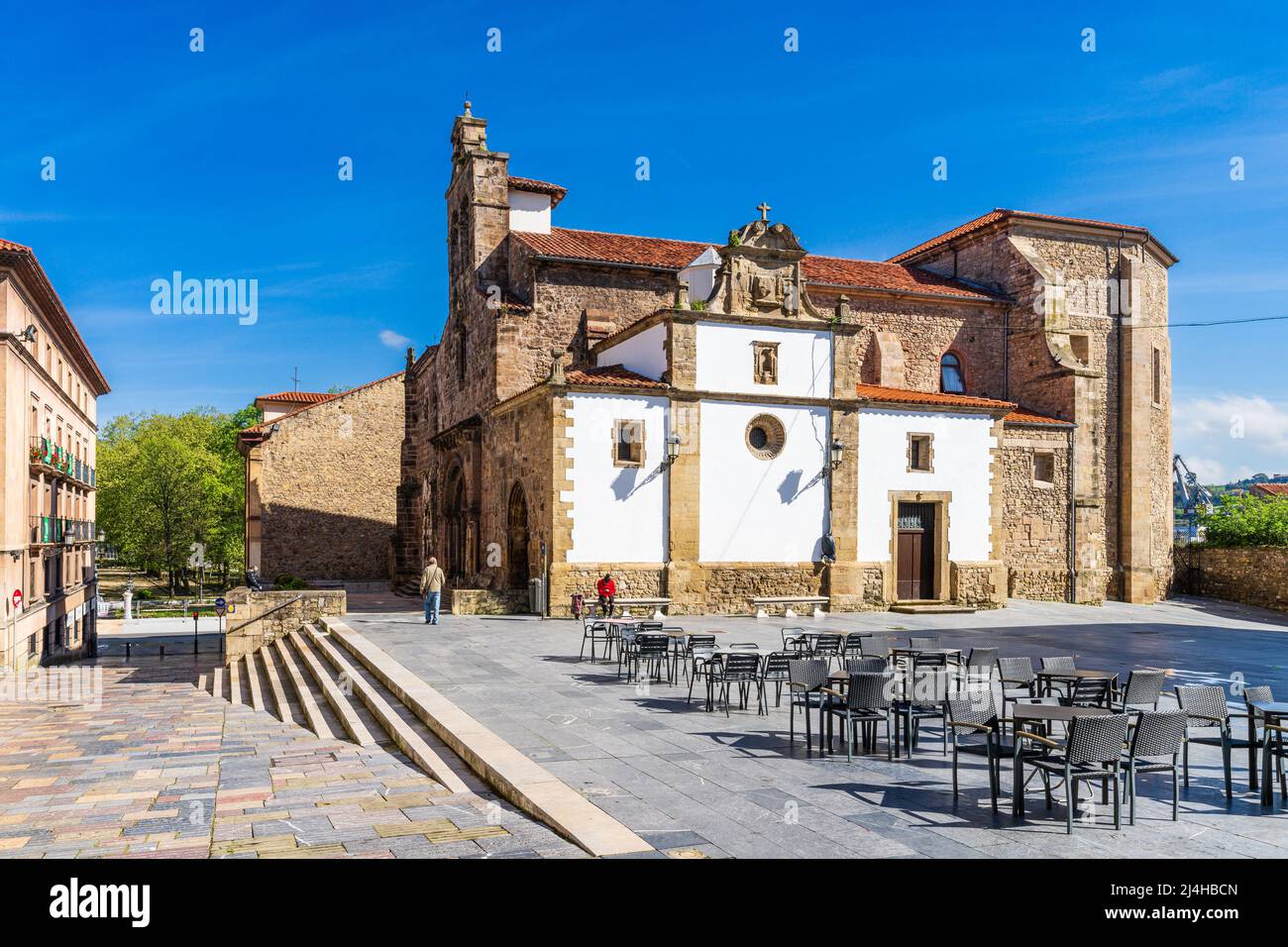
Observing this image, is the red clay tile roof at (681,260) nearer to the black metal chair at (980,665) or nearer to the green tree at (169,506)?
the black metal chair at (980,665)

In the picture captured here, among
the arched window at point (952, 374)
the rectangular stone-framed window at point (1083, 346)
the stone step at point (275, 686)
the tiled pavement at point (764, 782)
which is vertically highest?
the rectangular stone-framed window at point (1083, 346)

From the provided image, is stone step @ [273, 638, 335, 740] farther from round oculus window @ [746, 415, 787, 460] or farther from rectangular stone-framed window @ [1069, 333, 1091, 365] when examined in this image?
rectangular stone-framed window @ [1069, 333, 1091, 365]

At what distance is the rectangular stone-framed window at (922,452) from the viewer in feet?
84.2

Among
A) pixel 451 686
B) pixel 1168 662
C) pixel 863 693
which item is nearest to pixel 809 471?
pixel 1168 662

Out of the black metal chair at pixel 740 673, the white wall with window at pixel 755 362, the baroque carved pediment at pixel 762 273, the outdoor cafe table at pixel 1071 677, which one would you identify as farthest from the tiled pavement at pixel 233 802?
the baroque carved pediment at pixel 762 273

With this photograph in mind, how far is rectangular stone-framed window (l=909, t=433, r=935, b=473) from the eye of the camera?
84.2 feet

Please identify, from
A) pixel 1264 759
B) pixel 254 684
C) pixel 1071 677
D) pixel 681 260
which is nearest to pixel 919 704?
pixel 1071 677

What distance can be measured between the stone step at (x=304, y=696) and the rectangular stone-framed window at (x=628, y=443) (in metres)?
8.31

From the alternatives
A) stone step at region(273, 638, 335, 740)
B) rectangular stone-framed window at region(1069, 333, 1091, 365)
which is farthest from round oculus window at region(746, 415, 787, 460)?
rectangular stone-framed window at region(1069, 333, 1091, 365)

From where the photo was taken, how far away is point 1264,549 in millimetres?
32875

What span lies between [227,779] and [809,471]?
17.7m

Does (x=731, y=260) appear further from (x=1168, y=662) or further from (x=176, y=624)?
(x=176, y=624)

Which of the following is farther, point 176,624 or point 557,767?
point 176,624
